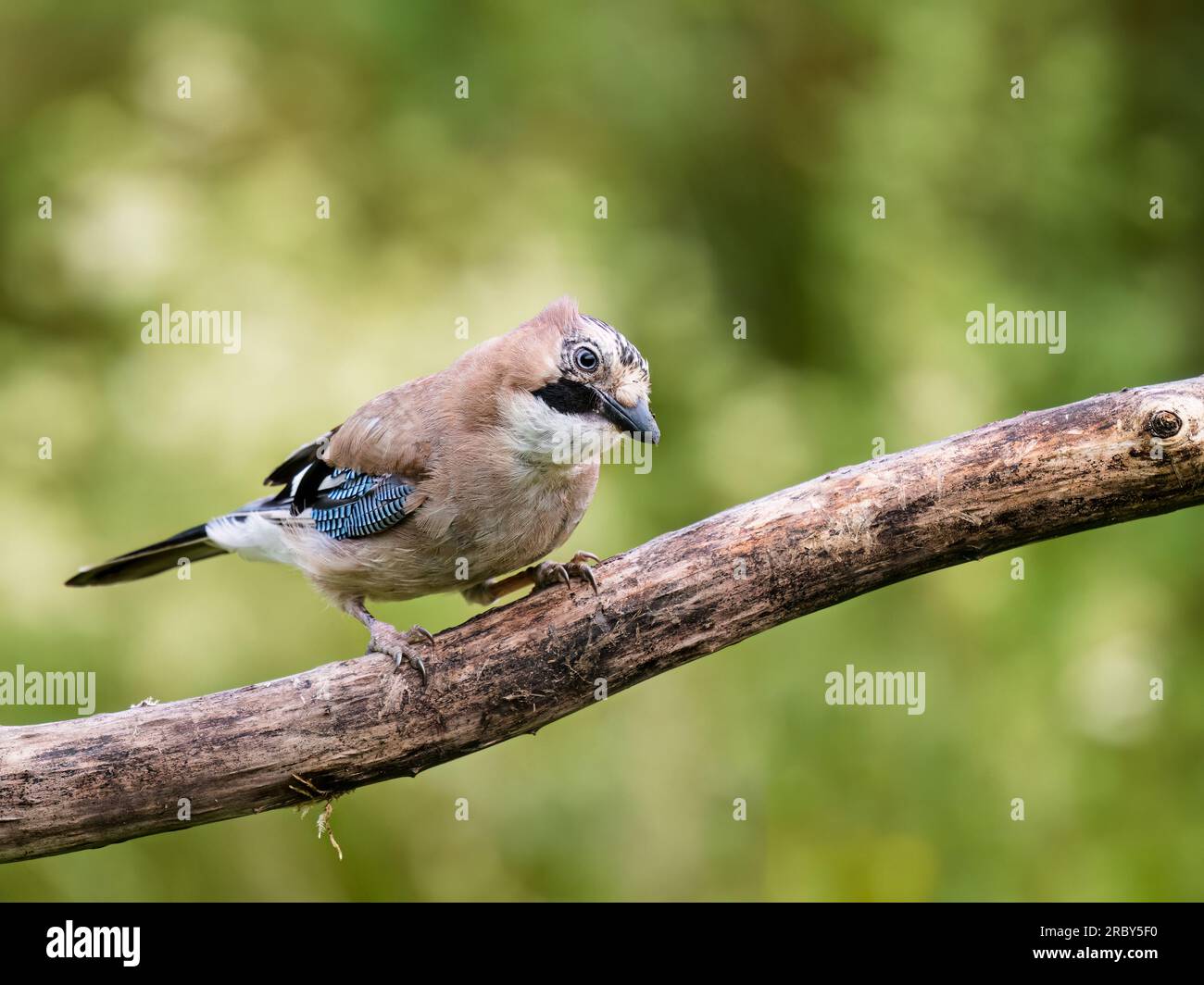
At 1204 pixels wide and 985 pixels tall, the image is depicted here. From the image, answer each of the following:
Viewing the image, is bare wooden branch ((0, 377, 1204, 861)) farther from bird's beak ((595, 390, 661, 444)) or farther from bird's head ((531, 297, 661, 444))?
bird's head ((531, 297, 661, 444))

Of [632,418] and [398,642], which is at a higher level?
[632,418]

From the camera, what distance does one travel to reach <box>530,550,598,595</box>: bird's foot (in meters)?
4.40

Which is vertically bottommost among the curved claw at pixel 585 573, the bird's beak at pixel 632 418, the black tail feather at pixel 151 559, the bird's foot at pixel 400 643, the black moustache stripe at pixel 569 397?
the bird's foot at pixel 400 643

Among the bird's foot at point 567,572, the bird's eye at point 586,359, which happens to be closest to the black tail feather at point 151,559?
the bird's foot at point 567,572

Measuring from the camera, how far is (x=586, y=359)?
4.47 meters

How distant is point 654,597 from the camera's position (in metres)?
4.26

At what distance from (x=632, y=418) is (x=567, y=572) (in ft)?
2.07

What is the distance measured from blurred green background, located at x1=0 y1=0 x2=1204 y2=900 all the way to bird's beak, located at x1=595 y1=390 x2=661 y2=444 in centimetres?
204

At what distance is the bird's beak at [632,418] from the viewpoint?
4.39m

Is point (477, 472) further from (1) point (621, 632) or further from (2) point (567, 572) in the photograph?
(1) point (621, 632)

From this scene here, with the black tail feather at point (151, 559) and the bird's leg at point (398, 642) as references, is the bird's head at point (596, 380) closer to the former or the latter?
the bird's leg at point (398, 642)

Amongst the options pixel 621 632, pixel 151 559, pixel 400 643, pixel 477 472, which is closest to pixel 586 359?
pixel 477 472

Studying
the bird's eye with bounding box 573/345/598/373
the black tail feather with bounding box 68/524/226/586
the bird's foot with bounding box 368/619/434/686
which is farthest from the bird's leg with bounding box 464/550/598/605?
the black tail feather with bounding box 68/524/226/586

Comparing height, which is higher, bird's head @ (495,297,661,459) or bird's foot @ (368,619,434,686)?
bird's head @ (495,297,661,459)
